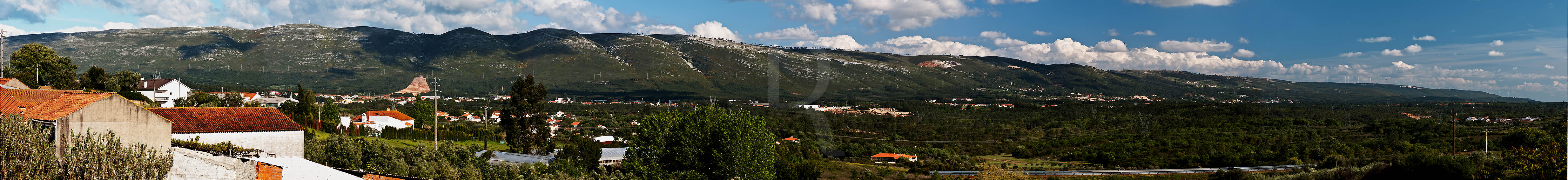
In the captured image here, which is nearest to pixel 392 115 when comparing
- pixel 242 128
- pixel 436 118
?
pixel 436 118

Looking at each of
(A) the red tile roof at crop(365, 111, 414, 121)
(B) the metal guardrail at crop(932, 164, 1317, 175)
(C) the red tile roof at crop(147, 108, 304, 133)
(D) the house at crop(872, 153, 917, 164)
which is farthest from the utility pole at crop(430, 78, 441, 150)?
(D) the house at crop(872, 153, 917, 164)

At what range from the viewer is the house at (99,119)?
53.9 feet

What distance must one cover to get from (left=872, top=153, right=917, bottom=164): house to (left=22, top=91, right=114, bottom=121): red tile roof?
50695 millimetres

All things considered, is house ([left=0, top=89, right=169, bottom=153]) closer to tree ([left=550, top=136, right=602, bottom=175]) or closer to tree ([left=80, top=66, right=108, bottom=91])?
tree ([left=550, top=136, right=602, bottom=175])

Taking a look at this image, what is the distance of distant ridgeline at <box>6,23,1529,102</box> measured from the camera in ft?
502

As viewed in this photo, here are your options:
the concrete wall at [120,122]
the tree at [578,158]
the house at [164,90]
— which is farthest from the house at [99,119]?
the house at [164,90]

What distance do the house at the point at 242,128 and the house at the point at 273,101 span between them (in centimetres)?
4606

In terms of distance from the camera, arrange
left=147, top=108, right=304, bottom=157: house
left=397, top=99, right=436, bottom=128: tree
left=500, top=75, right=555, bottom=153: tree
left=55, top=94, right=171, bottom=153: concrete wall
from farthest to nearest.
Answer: left=397, top=99, right=436, bottom=128: tree
left=500, top=75, right=555, bottom=153: tree
left=147, top=108, right=304, bottom=157: house
left=55, top=94, right=171, bottom=153: concrete wall

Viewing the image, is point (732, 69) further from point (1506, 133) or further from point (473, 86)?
point (1506, 133)

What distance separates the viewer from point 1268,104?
130 metres

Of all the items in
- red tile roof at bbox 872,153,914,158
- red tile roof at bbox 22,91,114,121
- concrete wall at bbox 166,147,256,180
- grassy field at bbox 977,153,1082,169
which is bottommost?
grassy field at bbox 977,153,1082,169

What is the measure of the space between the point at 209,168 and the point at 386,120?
5621cm

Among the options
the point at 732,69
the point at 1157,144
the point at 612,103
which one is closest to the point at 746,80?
the point at 732,69

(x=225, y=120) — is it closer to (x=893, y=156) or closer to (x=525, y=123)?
(x=525, y=123)
